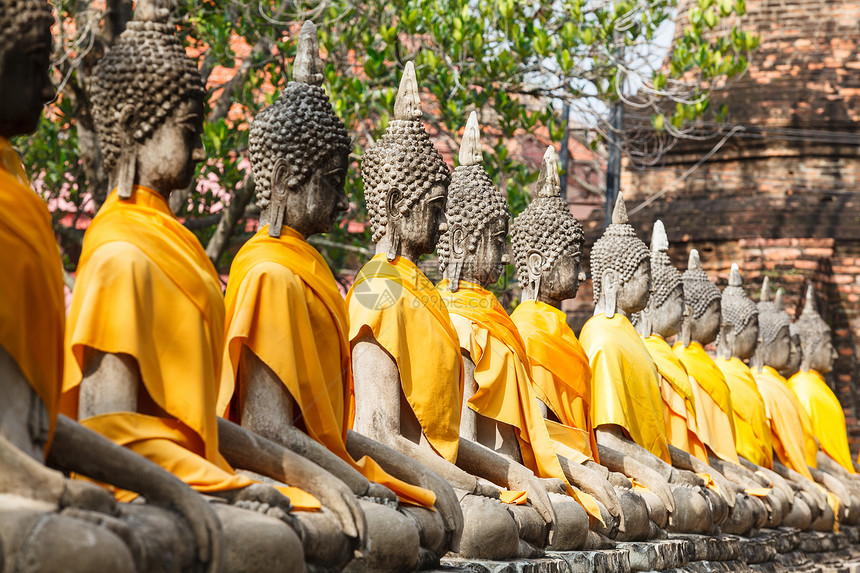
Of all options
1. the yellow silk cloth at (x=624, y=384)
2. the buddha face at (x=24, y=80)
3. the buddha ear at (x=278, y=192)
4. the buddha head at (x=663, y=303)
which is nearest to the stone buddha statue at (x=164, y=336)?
the buddha face at (x=24, y=80)

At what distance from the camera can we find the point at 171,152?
4480 mm

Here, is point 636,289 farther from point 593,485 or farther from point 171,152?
point 171,152

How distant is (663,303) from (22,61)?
25.9 feet

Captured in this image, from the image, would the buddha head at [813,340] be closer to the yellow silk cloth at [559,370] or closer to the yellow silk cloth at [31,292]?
the yellow silk cloth at [559,370]

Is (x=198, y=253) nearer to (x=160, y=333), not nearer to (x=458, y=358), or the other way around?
(x=160, y=333)

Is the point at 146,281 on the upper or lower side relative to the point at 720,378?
upper

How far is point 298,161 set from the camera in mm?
5320

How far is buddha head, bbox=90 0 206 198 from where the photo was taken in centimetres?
448

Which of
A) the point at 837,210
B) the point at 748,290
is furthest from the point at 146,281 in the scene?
the point at 837,210

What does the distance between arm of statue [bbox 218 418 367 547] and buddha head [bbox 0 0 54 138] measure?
4.44 feet

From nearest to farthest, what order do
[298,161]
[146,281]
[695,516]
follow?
1. [146,281]
2. [298,161]
3. [695,516]

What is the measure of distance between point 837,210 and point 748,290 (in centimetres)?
172

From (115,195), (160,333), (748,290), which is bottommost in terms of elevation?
(748,290)

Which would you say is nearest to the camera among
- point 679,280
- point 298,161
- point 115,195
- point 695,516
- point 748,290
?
point 115,195
